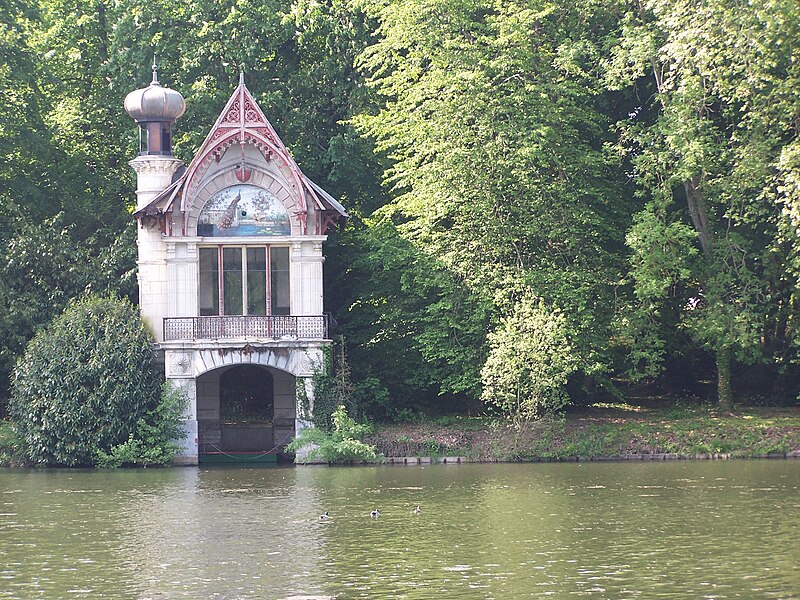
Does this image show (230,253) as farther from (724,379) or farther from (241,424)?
(724,379)

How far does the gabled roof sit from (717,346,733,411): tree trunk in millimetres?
12221

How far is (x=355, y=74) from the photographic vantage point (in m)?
45.2

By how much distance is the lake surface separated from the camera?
19484 millimetres

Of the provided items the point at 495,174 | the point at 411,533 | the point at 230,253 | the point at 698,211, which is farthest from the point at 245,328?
the point at 411,533

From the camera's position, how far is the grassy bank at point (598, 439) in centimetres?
3694

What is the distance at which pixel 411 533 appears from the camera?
24328mm

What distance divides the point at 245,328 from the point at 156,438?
3.73 metres

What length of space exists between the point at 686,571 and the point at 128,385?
790 inches

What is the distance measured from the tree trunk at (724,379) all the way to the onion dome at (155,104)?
16.7 meters

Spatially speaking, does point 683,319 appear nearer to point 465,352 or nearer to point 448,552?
point 465,352

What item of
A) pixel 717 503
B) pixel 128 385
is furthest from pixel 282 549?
pixel 128 385

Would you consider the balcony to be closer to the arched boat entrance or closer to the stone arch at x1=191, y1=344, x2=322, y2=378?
the stone arch at x1=191, y1=344, x2=322, y2=378

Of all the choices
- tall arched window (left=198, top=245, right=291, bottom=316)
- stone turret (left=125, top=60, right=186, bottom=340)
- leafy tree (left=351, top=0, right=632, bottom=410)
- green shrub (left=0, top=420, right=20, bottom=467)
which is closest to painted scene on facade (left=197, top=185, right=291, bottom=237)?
tall arched window (left=198, top=245, right=291, bottom=316)

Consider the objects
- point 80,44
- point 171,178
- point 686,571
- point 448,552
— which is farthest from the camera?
point 80,44
